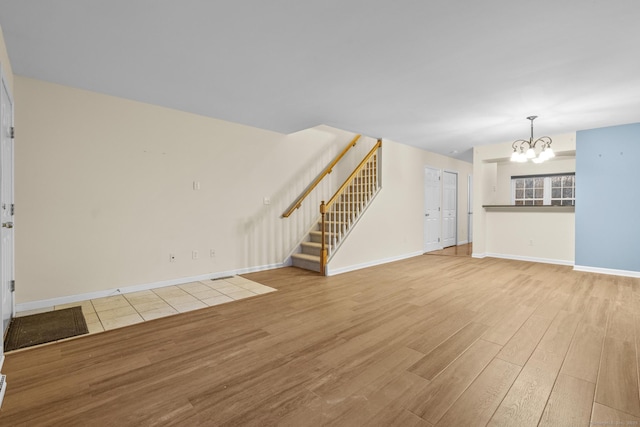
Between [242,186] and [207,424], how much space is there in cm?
359

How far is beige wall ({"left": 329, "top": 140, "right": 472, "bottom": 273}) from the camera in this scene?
5.07 metres

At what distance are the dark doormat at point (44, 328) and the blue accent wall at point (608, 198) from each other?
23.0 feet

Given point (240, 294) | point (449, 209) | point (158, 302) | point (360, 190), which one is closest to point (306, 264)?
point (240, 294)

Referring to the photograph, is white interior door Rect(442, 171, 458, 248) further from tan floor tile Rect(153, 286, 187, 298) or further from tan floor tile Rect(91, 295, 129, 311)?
tan floor tile Rect(91, 295, 129, 311)

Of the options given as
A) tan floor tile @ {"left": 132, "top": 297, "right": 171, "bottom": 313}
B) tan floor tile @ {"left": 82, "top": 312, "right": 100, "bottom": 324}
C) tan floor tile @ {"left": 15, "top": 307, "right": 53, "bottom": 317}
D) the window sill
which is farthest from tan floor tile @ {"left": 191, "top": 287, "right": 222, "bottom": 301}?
the window sill

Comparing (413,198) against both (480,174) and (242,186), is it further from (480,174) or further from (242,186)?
(242,186)

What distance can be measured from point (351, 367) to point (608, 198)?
5.37m

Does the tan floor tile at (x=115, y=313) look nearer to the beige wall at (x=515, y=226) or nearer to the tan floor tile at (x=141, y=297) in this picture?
the tan floor tile at (x=141, y=297)

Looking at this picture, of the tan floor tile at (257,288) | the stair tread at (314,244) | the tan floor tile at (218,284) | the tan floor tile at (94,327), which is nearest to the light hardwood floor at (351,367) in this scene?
the tan floor tile at (94,327)

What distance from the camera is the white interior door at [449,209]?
7473 mm

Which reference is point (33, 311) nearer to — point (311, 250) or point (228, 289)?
point (228, 289)

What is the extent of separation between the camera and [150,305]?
3.18 m

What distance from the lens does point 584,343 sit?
2316 millimetres

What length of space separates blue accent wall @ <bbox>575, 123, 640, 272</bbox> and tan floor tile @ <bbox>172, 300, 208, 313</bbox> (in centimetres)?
605
